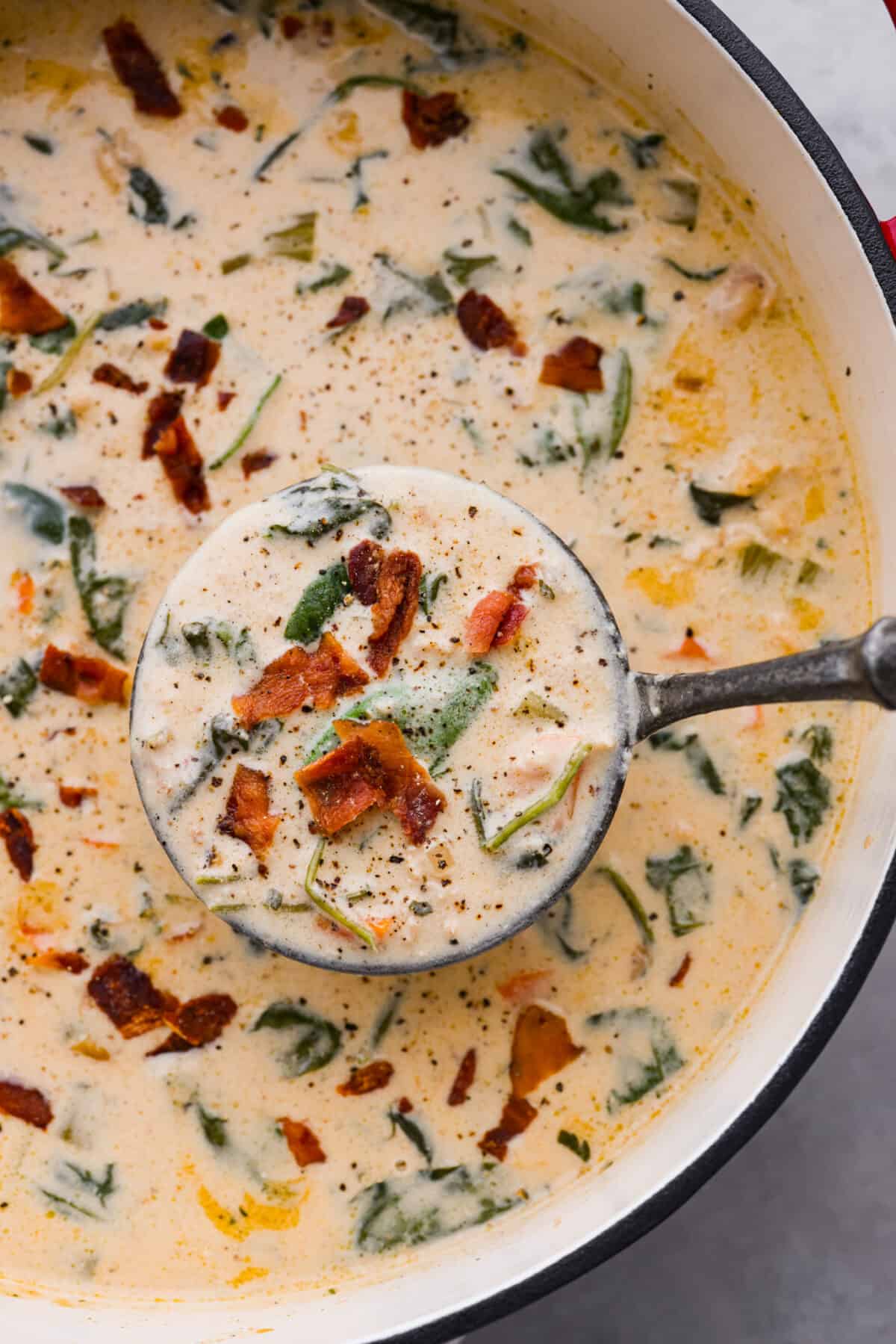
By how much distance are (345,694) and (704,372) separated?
0.86m

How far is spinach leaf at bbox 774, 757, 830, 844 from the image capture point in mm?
2176

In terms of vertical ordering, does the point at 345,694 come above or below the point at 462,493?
below

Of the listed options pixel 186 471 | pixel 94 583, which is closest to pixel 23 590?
pixel 94 583

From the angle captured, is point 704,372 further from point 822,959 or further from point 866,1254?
point 866,1254

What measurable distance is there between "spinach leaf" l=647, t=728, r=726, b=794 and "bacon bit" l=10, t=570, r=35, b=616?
1071 millimetres

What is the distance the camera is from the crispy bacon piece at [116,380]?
7.30 feet

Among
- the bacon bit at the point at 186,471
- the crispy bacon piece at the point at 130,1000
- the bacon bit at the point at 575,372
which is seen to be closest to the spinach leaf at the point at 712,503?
the bacon bit at the point at 575,372

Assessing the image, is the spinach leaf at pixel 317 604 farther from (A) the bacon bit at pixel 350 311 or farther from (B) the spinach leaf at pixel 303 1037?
(B) the spinach leaf at pixel 303 1037

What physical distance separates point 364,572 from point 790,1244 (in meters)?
1.57

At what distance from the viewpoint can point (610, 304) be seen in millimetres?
2211

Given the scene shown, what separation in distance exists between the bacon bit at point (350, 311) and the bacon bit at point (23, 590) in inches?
26.4

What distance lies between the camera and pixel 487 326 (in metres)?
2.21

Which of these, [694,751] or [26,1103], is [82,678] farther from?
[694,751]

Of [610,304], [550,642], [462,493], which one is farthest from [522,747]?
[610,304]
